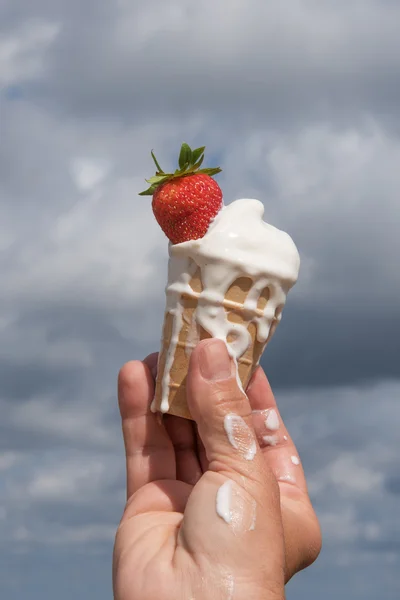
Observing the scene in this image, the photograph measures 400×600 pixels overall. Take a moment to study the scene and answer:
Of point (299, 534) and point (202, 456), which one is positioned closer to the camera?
point (299, 534)

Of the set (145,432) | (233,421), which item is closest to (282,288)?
(233,421)

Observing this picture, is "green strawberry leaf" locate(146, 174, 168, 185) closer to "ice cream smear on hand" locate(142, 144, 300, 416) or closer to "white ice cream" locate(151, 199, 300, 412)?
"ice cream smear on hand" locate(142, 144, 300, 416)

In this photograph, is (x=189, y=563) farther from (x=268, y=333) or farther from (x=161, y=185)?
(x=161, y=185)

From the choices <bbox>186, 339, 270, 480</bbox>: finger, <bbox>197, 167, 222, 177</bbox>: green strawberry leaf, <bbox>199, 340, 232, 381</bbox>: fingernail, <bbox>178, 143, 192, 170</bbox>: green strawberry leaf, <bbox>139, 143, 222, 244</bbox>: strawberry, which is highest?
<bbox>178, 143, 192, 170</bbox>: green strawberry leaf

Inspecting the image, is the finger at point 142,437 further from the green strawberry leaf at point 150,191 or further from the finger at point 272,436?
the green strawberry leaf at point 150,191

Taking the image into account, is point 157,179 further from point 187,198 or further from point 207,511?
point 207,511

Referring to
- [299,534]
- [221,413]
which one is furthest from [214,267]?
[299,534]

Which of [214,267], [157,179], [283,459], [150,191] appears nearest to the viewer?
[214,267]

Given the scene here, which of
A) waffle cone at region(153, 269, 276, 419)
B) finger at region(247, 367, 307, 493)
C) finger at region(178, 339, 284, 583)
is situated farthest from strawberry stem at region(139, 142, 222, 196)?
finger at region(247, 367, 307, 493)
